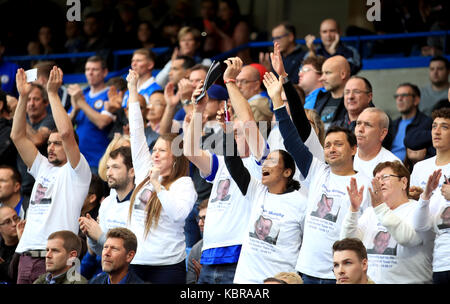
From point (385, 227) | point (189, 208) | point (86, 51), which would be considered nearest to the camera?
point (385, 227)

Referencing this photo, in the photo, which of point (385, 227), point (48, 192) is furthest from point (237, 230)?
point (48, 192)

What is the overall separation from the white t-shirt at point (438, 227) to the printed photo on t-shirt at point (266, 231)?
3.07ft

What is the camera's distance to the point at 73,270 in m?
5.87

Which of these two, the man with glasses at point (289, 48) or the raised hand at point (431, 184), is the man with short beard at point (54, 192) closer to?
the man with glasses at point (289, 48)

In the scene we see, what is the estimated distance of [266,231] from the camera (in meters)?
5.39

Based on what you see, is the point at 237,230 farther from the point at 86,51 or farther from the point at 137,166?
the point at 86,51

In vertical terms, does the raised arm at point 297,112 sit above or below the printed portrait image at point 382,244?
above

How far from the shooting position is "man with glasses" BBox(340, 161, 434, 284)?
16.2 feet

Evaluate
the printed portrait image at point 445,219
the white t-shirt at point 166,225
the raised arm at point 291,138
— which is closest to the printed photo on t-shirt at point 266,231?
the raised arm at point 291,138

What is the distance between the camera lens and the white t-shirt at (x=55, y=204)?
6410 millimetres

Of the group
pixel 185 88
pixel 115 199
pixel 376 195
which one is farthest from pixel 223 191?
pixel 185 88

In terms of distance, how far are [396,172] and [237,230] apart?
1208 mm

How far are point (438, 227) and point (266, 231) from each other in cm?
109

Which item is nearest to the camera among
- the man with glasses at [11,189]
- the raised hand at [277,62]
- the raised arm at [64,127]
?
the raised hand at [277,62]
